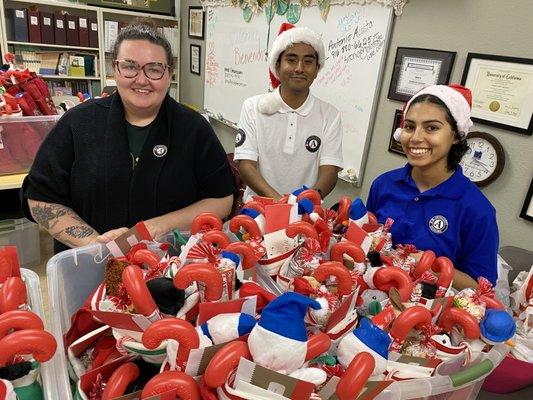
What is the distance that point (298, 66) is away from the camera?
1.66 m

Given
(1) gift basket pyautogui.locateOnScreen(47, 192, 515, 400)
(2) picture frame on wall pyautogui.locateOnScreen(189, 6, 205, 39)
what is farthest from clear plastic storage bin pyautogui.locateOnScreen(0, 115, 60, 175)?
(2) picture frame on wall pyautogui.locateOnScreen(189, 6, 205, 39)

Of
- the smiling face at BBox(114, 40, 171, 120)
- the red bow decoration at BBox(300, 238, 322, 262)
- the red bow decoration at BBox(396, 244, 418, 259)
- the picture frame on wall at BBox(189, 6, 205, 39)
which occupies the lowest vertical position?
the red bow decoration at BBox(396, 244, 418, 259)

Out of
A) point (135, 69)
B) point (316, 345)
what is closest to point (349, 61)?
point (135, 69)

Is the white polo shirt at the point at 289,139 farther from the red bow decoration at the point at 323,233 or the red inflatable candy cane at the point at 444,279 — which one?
the red inflatable candy cane at the point at 444,279

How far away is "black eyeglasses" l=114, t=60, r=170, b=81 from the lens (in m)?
1.13

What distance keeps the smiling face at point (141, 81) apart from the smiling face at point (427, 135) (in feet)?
2.47

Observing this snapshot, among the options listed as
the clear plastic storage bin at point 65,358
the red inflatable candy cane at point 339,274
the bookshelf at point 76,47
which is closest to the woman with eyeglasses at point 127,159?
the clear plastic storage bin at point 65,358

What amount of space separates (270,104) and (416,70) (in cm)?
90

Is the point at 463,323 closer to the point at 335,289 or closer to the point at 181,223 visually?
the point at 335,289

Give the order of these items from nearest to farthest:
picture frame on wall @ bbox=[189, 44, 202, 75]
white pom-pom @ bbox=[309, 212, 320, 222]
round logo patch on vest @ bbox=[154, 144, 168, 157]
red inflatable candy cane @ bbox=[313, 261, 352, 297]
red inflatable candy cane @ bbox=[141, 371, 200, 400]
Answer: red inflatable candy cane @ bbox=[141, 371, 200, 400]
red inflatable candy cane @ bbox=[313, 261, 352, 297]
white pom-pom @ bbox=[309, 212, 320, 222]
round logo patch on vest @ bbox=[154, 144, 168, 157]
picture frame on wall @ bbox=[189, 44, 202, 75]

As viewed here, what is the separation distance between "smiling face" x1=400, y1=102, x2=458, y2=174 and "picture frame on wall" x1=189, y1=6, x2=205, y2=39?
356 centimetres

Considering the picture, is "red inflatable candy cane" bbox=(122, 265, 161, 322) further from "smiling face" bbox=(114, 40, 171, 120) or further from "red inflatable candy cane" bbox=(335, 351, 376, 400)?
"smiling face" bbox=(114, 40, 171, 120)

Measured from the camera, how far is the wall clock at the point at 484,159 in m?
1.77

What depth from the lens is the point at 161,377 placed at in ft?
1.66
